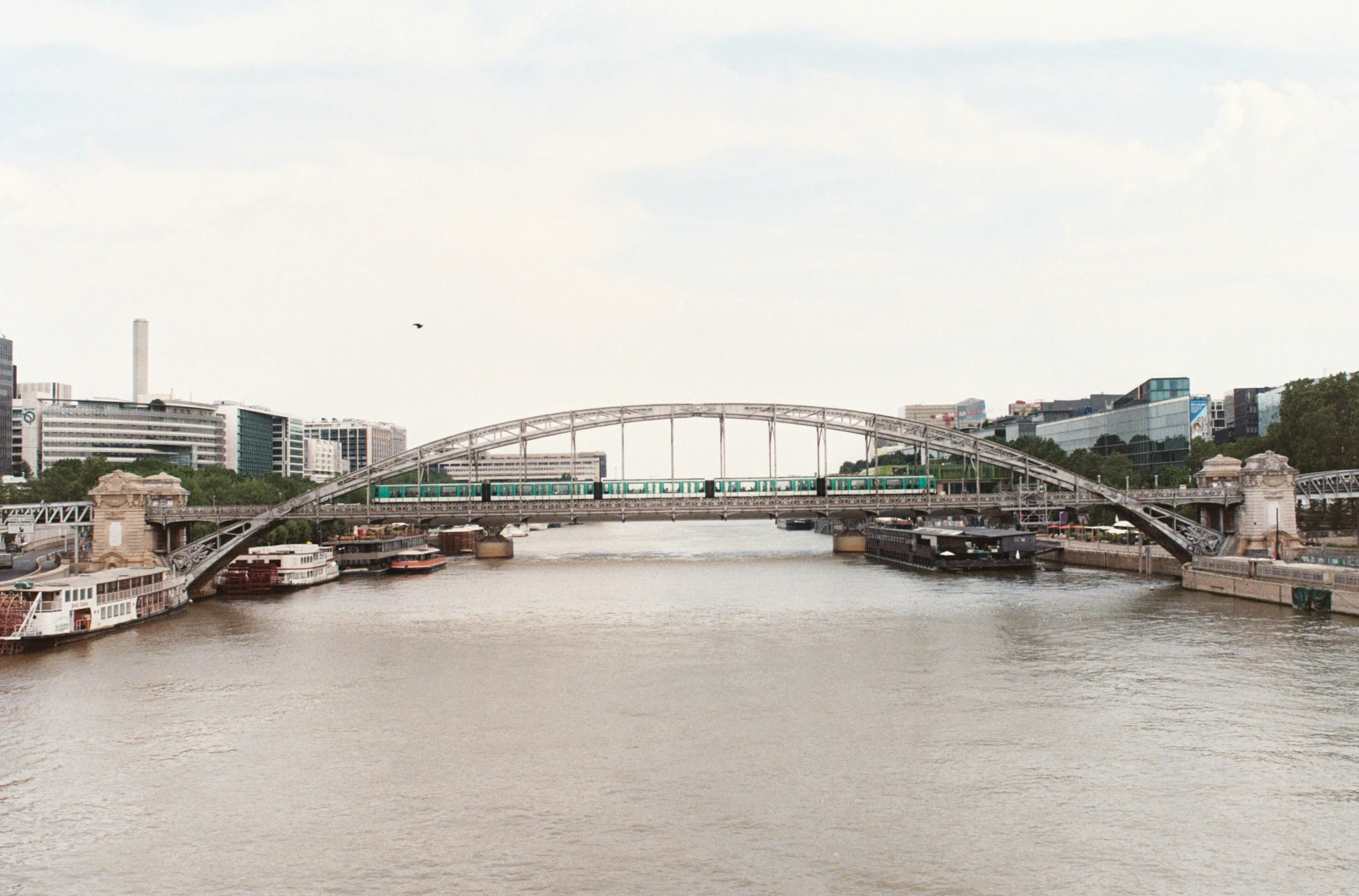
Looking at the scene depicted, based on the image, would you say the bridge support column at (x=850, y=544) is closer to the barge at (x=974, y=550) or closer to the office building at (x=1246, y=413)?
the barge at (x=974, y=550)

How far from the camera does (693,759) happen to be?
29.1 m

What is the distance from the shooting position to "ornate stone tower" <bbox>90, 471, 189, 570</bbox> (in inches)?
2783

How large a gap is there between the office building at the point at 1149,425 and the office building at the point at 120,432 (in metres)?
145

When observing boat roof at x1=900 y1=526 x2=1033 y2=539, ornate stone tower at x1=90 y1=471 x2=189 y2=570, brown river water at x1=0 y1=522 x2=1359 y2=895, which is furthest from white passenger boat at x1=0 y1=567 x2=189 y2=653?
boat roof at x1=900 y1=526 x2=1033 y2=539

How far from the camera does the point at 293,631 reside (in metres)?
54.4

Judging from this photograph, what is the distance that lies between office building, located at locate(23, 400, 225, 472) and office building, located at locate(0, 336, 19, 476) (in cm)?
485

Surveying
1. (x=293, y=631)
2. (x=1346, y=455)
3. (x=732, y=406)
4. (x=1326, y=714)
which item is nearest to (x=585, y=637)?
(x=293, y=631)

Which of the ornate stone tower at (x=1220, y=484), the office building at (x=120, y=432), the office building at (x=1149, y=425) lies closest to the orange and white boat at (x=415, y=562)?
the ornate stone tower at (x=1220, y=484)

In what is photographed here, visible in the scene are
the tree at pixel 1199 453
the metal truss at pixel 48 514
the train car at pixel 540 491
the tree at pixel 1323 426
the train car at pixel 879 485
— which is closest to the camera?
the metal truss at pixel 48 514

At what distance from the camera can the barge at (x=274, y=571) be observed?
76938 millimetres

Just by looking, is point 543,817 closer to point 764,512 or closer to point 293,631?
point 293,631

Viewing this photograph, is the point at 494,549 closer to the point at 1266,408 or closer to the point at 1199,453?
the point at 1199,453

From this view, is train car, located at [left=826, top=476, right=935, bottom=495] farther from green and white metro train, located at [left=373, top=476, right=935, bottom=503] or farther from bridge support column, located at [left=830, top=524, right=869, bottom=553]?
bridge support column, located at [left=830, top=524, right=869, bottom=553]

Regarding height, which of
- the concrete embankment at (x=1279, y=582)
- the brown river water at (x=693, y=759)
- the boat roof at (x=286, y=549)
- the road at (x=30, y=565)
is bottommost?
the brown river water at (x=693, y=759)
